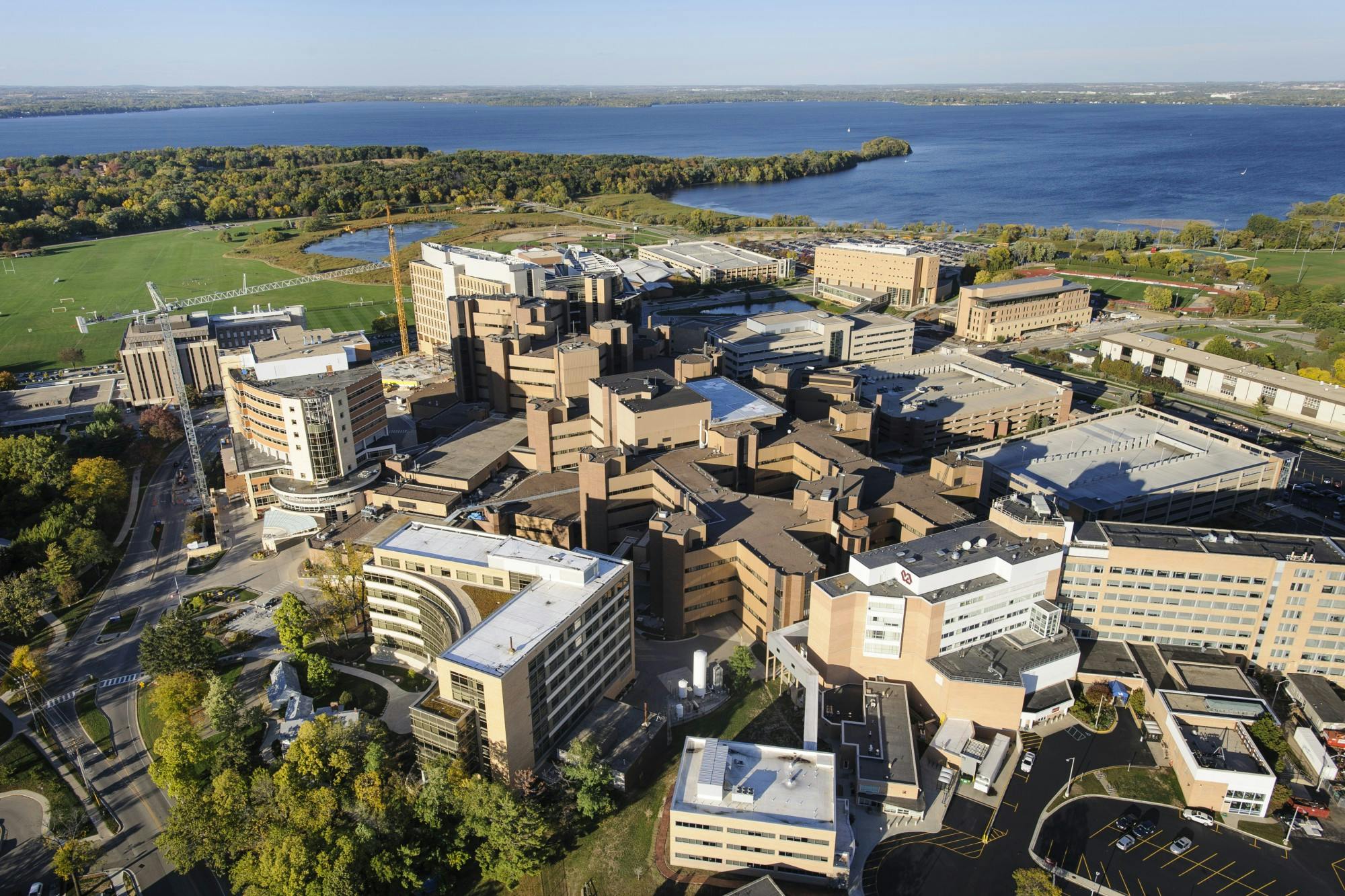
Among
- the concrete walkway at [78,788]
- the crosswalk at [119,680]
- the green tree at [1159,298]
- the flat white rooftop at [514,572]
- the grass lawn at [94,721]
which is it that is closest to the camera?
the concrete walkway at [78,788]

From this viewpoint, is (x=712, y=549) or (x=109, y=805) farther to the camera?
(x=712, y=549)

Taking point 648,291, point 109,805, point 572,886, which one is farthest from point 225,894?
point 648,291

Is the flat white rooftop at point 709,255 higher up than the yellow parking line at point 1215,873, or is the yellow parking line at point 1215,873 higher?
the flat white rooftop at point 709,255

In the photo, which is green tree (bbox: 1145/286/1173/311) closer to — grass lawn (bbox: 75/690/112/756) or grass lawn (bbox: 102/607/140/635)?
grass lawn (bbox: 102/607/140/635)

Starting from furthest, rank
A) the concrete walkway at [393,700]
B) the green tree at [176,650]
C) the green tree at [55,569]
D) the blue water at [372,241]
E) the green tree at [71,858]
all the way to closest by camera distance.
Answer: the blue water at [372,241] → the green tree at [55,569] → the green tree at [176,650] → the concrete walkway at [393,700] → the green tree at [71,858]

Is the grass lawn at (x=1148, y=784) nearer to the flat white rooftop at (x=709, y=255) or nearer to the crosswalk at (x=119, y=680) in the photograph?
the crosswalk at (x=119, y=680)

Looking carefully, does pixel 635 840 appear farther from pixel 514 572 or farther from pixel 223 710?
pixel 223 710

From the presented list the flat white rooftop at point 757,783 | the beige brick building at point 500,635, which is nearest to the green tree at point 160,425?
the beige brick building at point 500,635

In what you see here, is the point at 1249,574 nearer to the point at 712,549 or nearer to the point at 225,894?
the point at 712,549
